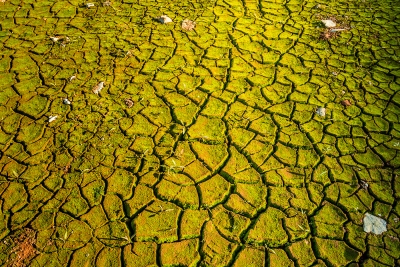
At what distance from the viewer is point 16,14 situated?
14.4 ft

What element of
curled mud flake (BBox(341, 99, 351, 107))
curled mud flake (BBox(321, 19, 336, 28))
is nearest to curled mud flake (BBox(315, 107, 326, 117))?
curled mud flake (BBox(341, 99, 351, 107))

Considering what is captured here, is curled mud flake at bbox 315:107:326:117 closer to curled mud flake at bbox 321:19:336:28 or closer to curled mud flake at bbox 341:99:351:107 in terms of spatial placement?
curled mud flake at bbox 341:99:351:107

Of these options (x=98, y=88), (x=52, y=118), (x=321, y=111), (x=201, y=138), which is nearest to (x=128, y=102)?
(x=98, y=88)

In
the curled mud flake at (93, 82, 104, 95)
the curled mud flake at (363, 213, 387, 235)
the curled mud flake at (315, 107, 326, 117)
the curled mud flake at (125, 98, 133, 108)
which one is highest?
the curled mud flake at (315, 107, 326, 117)

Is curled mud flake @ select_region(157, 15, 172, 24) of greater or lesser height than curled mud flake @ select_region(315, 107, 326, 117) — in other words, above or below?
above

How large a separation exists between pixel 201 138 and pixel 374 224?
60.4 inches

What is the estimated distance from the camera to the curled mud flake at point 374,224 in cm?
215

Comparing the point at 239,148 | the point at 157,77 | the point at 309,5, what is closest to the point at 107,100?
the point at 157,77

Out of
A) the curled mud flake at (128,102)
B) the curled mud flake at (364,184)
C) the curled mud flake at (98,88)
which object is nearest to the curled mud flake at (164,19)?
the curled mud flake at (98,88)

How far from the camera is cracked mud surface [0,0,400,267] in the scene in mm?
2152

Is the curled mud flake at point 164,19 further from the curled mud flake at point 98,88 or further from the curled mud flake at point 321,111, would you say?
the curled mud flake at point 321,111

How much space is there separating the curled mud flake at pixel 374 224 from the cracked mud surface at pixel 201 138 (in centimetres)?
4

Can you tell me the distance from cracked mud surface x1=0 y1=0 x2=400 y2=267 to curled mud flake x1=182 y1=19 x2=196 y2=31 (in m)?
0.08

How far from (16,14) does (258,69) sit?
3626mm
